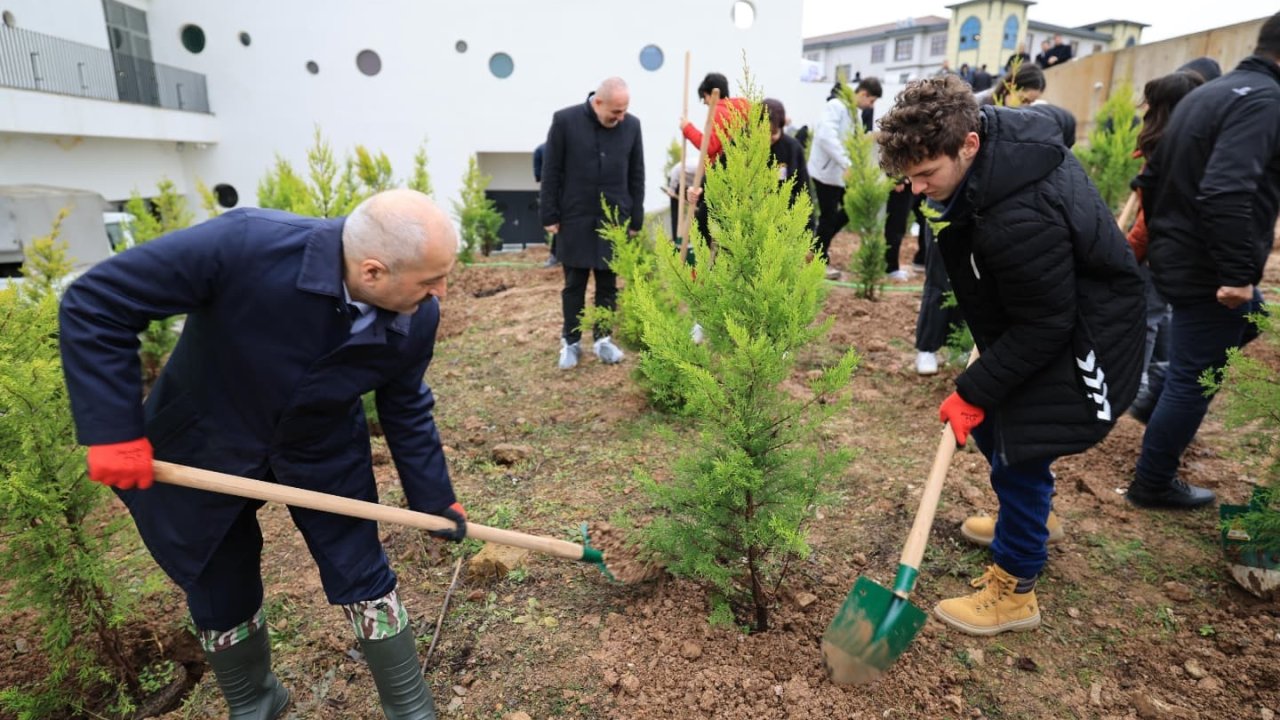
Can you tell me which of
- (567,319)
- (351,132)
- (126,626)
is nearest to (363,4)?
(351,132)

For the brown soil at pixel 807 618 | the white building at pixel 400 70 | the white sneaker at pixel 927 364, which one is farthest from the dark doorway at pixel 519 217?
the brown soil at pixel 807 618

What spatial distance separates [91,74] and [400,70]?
6045mm

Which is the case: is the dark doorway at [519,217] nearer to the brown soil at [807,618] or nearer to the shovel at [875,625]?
the brown soil at [807,618]

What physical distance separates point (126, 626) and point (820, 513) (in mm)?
3085

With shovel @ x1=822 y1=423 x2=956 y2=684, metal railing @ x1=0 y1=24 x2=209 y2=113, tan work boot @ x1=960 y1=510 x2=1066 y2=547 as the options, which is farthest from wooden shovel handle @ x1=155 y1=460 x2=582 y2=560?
metal railing @ x1=0 y1=24 x2=209 y2=113

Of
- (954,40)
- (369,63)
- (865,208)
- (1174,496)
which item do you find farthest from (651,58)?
(954,40)

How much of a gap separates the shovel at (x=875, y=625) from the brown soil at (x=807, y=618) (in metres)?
0.26

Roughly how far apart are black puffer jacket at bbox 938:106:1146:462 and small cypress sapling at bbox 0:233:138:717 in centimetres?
306

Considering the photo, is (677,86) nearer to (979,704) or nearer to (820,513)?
Result: (820,513)

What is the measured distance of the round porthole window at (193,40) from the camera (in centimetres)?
1678

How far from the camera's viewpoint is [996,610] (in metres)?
2.71

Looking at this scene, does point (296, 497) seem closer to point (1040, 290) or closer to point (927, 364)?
point (1040, 290)

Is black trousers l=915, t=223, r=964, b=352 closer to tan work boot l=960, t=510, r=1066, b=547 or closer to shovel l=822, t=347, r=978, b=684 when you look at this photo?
tan work boot l=960, t=510, r=1066, b=547

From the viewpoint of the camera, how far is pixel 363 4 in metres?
16.2
